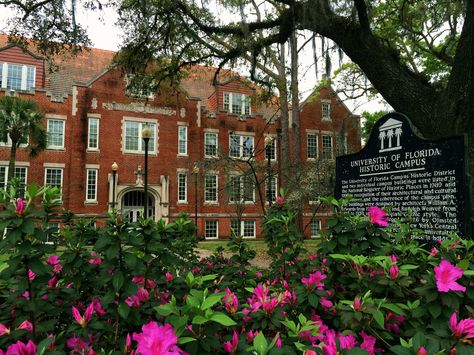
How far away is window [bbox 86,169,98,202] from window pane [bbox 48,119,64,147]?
2.92 metres

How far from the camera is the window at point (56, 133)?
2603cm

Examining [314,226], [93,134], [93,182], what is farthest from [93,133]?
[314,226]

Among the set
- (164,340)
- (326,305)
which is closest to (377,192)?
(326,305)

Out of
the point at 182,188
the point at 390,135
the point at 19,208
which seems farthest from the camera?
the point at 182,188

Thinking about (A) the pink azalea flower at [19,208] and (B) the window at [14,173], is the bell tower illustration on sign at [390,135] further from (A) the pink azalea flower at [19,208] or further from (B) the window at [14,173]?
(B) the window at [14,173]

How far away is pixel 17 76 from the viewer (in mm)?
26219

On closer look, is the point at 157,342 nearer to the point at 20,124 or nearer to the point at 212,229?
the point at 20,124

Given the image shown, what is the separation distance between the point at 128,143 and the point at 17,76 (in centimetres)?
923

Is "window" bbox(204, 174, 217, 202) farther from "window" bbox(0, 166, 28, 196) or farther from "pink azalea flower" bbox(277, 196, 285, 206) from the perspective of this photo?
"pink azalea flower" bbox(277, 196, 285, 206)

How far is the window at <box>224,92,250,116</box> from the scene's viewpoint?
3228cm

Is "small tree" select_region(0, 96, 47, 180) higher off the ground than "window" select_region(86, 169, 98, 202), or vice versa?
"small tree" select_region(0, 96, 47, 180)

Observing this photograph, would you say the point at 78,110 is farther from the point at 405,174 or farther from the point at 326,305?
the point at 326,305

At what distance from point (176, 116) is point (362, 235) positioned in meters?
27.8

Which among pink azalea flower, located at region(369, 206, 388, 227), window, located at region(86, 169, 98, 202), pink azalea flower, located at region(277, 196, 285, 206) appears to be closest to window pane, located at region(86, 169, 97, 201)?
window, located at region(86, 169, 98, 202)
